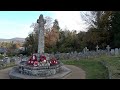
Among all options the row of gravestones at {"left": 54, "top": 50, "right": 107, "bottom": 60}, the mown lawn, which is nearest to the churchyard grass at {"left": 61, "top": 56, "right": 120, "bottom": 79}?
the mown lawn

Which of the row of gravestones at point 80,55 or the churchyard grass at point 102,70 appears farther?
the row of gravestones at point 80,55

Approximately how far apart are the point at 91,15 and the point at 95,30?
2460 mm

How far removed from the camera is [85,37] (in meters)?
29.9

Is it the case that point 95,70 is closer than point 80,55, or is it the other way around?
point 95,70

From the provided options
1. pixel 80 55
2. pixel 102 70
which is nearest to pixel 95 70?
pixel 102 70

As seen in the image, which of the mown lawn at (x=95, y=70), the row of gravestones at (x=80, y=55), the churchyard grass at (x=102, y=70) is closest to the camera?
the churchyard grass at (x=102, y=70)

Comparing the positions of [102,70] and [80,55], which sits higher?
[80,55]

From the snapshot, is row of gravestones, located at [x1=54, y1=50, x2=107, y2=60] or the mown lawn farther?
row of gravestones, located at [x1=54, y1=50, x2=107, y2=60]

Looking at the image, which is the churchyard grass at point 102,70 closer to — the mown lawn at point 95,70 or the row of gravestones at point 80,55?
the mown lawn at point 95,70

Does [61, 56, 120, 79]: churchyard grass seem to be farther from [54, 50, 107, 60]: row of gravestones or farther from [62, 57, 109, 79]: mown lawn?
[54, 50, 107, 60]: row of gravestones

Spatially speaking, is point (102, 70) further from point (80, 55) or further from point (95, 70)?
point (80, 55)

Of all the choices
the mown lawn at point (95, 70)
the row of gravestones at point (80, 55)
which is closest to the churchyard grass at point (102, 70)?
the mown lawn at point (95, 70)
